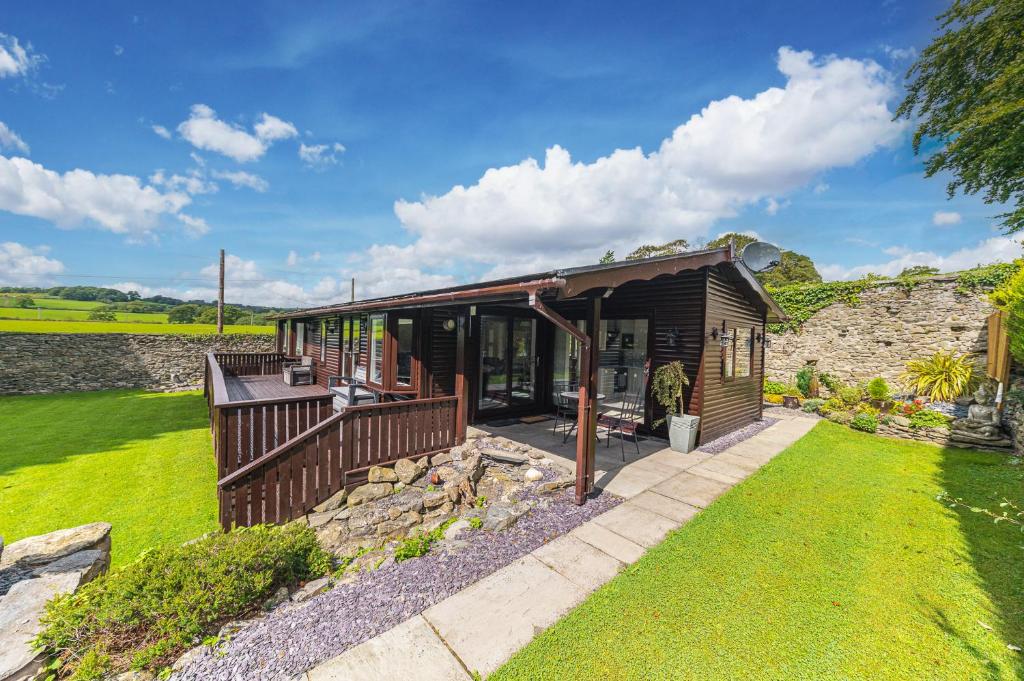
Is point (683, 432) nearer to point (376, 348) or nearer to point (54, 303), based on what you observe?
point (376, 348)

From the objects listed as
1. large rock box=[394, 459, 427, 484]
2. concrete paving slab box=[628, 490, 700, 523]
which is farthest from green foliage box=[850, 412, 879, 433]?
large rock box=[394, 459, 427, 484]

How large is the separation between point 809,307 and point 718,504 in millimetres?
10817

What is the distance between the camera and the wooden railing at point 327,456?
4102mm

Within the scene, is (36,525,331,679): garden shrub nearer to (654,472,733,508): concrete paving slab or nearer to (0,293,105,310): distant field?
(654,472,733,508): concrete paving slab

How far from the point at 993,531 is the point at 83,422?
1687cm

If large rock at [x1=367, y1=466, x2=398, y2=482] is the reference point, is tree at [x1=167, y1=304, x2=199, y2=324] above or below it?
above

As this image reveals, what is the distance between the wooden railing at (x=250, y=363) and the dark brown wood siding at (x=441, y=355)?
908cm

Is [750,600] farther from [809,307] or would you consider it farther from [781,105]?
[809,307]

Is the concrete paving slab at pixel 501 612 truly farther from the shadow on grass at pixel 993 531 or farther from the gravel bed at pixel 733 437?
the gravel bed at pixel 733 437

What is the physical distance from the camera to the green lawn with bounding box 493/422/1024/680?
231cm

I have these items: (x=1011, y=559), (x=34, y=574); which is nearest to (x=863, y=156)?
(x=1011, y=559)

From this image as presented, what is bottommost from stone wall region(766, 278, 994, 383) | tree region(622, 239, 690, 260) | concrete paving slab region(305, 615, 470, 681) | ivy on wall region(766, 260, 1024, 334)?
concrete paving slab region(305, 615, 470, 681)

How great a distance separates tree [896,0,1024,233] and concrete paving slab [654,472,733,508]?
6366mm

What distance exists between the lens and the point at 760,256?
7543mm
